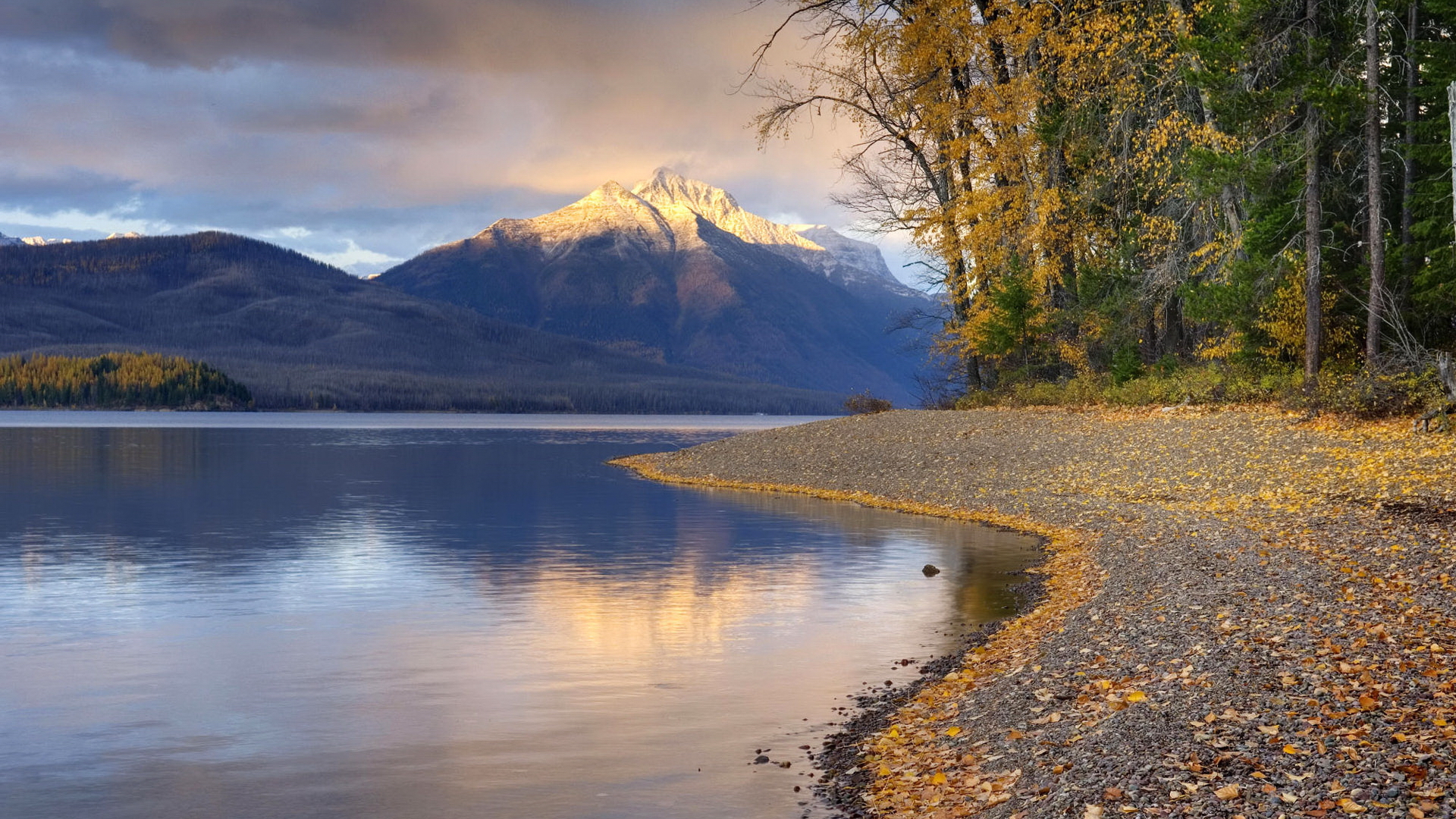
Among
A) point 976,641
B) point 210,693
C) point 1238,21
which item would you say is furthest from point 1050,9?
point 210,693

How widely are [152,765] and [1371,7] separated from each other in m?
29.6

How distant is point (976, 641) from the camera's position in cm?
1548

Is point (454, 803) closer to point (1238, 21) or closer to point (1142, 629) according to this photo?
point (1142, 629)

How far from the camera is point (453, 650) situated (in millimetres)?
15531

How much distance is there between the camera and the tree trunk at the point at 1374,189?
2833 cm

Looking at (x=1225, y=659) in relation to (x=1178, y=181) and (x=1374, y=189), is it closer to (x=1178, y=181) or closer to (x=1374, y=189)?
(x=1374, y=189)

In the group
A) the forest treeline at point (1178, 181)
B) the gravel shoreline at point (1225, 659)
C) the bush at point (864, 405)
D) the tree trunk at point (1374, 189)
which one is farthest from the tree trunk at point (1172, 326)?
the bush at point (864, 405)

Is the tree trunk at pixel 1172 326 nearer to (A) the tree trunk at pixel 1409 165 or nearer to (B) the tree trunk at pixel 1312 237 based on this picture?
(B) the tree trunk at pixel 1312 237

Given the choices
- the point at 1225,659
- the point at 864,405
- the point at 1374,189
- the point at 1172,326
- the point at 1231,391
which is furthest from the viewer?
the point at 864,405

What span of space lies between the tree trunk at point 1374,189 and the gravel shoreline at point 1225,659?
2820 mm

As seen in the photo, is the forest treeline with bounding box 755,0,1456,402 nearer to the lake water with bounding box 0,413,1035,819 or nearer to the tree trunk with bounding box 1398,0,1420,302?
the tree trunk with bounding box 1398,0,1420,302

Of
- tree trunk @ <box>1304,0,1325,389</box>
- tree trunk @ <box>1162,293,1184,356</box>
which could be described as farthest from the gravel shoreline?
tree trunk @ <box>1162,293,1184,356</box>

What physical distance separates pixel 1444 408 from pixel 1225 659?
1844 cm

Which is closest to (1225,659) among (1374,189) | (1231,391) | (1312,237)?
(1374,189)
